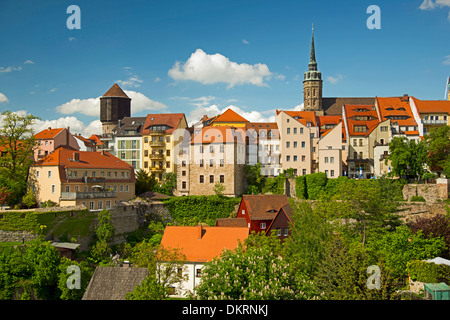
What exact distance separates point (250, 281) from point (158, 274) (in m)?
8.00

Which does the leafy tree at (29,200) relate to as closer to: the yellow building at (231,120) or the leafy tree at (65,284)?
the leafy tree at (65,284)

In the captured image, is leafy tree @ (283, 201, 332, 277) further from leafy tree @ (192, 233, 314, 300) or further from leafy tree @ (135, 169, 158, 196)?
leafy tree @ (135, 169, 158, 196)

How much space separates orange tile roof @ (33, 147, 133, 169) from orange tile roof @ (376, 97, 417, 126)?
3877 cm

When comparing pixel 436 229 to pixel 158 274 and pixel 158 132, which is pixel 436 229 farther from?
pixel 158 132

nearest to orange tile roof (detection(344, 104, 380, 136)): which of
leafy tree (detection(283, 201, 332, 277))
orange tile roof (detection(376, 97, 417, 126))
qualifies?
orange tile roof (detection(376, 97, 417, 126))

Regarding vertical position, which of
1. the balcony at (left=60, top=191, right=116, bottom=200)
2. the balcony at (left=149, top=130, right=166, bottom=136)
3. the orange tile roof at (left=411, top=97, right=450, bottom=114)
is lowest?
the balcony at (left=60, top=191, right=116, bottom=200)

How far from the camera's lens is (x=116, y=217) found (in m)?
40.5

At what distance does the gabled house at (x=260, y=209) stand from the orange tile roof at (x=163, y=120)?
70.7 feet

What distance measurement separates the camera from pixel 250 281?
18172 millimetres

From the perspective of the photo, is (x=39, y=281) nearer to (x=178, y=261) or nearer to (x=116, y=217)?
(x=178, y=261)

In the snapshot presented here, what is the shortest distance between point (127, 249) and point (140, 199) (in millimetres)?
9237

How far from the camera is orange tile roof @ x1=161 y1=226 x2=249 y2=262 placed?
31.0 meters

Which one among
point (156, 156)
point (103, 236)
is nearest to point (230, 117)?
point (156, 156)
